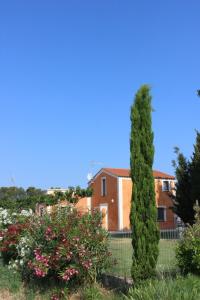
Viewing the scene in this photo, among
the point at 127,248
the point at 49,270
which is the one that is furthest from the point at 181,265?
the point at 127,248

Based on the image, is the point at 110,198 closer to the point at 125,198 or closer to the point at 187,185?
the point at 125,198

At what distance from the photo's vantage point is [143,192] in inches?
388

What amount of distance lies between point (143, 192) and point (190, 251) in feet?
4.91

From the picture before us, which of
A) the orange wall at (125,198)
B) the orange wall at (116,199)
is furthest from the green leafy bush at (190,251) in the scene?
the orange wall at (125,198)

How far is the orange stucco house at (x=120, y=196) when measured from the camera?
52.7 m

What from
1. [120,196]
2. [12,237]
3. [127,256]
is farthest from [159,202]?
[127,256]

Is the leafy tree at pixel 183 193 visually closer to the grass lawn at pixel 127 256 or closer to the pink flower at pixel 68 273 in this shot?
the grass lawn at pixel 127 256

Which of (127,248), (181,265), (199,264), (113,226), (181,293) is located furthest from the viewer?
(113,226)

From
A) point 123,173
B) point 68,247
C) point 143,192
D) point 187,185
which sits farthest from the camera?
point 123,173

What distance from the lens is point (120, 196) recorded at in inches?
2088

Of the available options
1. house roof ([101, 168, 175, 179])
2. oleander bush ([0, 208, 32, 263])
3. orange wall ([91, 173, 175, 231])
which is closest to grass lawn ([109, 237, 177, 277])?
oleander bush ([0, 208, 32, 263])

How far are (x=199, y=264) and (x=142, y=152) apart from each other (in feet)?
8.37

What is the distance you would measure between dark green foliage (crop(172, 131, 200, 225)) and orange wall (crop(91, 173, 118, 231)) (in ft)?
57.9

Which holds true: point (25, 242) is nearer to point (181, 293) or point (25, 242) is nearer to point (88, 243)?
point (88, 243)
